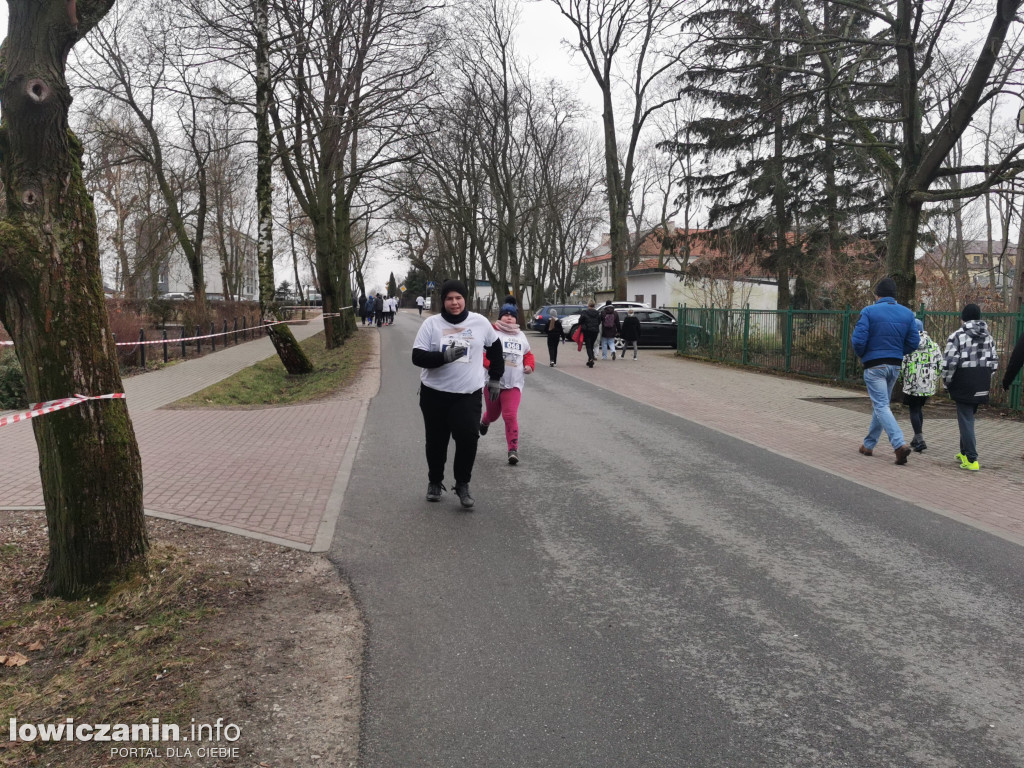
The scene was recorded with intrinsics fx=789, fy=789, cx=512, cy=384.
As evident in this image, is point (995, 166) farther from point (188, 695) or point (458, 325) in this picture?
point (188, 695)

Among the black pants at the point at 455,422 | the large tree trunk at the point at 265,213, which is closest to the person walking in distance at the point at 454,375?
the black pants at the point at 455,422

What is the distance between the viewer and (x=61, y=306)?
4.05 meters

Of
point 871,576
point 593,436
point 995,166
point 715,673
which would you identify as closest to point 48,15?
point 715,673

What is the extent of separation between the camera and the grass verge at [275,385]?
43.8 feet

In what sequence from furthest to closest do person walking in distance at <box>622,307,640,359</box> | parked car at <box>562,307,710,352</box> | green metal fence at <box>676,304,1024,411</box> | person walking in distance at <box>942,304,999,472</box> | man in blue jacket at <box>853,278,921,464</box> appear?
parked car at <box>562,307,710,352</box>
person walking in distance at <box>622,307,640,359</box>
green metal fence at <box>676,304,1024,411</box>
man in blue jacket at <box>853,278,921,464</box>
person walking in distance at <box>942,304,999,472</box>

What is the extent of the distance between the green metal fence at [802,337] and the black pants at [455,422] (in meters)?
9.83

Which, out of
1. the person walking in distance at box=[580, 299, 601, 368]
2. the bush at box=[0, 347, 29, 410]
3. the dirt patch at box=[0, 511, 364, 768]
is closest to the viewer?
the dirt patch at box=[0, 511, 364, 768]

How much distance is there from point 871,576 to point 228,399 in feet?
37.2

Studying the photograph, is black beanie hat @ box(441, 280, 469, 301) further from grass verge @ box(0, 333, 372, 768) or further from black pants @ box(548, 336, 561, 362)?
black pants @ box(548, 336, 561, 362)

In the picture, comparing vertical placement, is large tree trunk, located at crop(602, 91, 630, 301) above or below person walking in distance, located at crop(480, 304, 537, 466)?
above

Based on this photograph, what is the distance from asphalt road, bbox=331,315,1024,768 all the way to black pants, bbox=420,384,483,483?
447mm

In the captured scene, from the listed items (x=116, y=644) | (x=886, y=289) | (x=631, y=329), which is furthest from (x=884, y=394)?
(x=631, y=329)

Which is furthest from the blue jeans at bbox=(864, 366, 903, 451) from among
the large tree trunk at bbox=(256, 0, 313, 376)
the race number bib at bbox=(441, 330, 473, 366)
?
the large tree trunk at bbox=(256, 0, 313, 376)

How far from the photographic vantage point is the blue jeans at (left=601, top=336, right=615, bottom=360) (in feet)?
76.1
